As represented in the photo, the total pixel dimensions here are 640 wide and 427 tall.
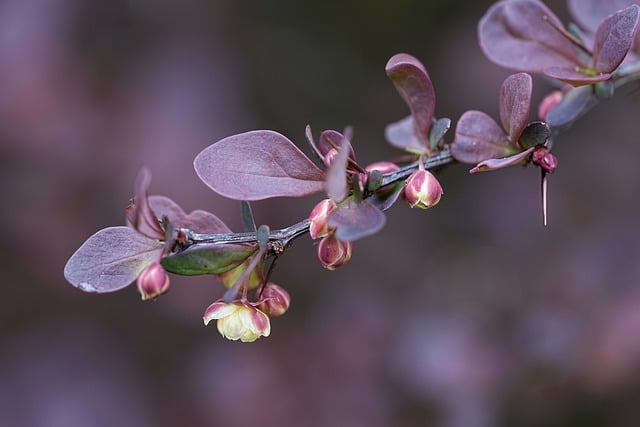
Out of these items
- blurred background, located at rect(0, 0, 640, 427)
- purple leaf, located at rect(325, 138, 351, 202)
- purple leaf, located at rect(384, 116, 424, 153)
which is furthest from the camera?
blurred background, located at rect(0, 0, 640, 427)

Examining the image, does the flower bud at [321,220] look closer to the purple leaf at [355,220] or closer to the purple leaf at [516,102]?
the purple leaf at [355,220]

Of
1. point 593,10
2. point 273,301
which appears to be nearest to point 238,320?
point 273,301

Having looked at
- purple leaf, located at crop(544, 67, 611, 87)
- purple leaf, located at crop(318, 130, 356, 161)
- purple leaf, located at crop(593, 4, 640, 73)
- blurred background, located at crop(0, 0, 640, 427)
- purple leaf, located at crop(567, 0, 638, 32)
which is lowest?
blurred background, located at crop(0, 0, 640, 427)

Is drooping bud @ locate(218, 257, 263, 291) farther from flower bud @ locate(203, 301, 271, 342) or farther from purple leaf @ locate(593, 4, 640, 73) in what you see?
purple leaf @ locate(593, 4, 640, 73)

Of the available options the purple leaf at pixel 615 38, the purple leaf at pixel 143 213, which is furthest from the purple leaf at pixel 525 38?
the purple leaf at pixel 143 213

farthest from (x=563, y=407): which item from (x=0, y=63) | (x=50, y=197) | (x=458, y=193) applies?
(x=0, y=63)

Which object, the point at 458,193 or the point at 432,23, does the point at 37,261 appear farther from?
the point at 432,23

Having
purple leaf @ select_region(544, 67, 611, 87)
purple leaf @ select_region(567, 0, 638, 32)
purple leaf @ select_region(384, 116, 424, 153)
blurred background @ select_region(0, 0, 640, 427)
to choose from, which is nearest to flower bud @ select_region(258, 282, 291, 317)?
purple leaf @ select_region(384, 116, 424, 153)
